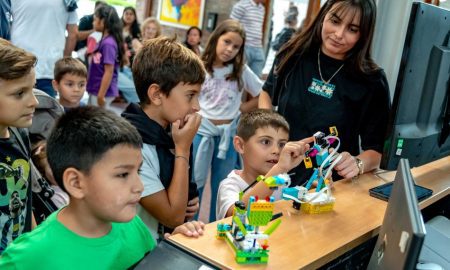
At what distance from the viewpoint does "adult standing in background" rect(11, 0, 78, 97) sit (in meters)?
3.54

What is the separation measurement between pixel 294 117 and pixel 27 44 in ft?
7.61

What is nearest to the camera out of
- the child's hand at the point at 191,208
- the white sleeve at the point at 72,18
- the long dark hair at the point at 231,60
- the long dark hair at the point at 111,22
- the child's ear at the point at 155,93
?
the child's ear at the point at 155,93

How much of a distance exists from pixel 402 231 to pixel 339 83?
3.91ft

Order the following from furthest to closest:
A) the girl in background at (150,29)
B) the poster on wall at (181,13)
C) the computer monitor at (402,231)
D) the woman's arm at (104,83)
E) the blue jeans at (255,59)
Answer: the poster on wall at (181,13), the girl in background at (150,29), the blue jeans at (255,59), the woman's arm at (104,83), the computer monitor at (402,231)

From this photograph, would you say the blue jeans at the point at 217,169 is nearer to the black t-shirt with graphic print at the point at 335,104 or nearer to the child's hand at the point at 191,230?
the black t-shirt with graphic print at the point at 335,104

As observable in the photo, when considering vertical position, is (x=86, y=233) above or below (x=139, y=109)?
below

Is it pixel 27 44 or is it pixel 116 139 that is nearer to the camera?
pixel 116 139

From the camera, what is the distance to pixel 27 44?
3.63m

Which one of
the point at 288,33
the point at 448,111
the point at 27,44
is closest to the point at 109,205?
the point at 448,111

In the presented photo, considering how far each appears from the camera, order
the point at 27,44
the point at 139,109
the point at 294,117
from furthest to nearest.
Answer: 1. the point at 27,44
2. the point at 294,117
3. the point at 139,109

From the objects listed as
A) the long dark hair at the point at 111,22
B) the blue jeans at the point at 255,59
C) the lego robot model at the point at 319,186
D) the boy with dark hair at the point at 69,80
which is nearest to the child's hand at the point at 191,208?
the lego robot model at the point at 319,186

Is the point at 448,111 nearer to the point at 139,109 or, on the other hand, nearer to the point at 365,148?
the point at 365,148

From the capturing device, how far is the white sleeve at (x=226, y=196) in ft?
5.58

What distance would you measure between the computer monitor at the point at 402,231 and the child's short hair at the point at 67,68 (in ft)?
8.70
